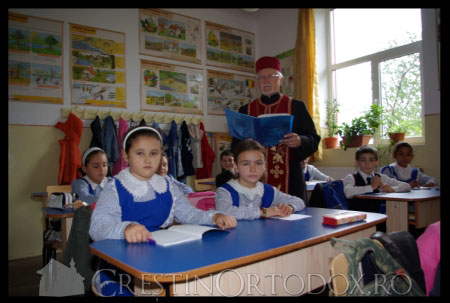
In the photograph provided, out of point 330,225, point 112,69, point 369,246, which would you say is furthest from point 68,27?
point 369,246

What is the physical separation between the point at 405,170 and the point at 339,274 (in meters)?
3.56

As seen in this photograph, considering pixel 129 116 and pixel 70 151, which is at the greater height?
pixel 129 116

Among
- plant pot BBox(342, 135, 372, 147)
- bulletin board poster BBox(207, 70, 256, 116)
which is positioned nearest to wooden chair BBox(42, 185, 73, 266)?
bulletin board poster BBox(207, 70, 256, 116)

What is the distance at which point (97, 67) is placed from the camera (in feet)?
16.3

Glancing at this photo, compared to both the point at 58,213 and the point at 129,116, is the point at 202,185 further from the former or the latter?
the point at 58,213

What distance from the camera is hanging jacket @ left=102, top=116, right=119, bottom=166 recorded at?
4.75m

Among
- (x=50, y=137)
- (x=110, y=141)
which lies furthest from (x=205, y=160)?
(x=50, y=137)

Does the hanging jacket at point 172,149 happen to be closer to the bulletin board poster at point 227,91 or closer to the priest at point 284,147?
the bulletin board poster at point 227,91

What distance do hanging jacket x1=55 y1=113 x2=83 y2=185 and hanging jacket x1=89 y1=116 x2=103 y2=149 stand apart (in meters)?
0.18

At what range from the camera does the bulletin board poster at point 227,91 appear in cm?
623

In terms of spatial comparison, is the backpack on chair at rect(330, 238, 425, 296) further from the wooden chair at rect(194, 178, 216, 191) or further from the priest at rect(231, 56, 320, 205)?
the wooden chair at rect(194, 178, 216, 191)

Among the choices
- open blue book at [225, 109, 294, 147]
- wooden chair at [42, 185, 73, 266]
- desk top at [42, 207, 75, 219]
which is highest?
open blue book at [225, 109, 294, 147]

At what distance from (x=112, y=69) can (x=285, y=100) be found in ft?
11.5

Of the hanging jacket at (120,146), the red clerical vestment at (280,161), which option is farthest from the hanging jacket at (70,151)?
the red clerical vestment at (280,161)
